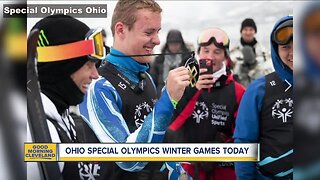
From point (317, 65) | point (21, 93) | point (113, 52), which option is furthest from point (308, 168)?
point (21, 93)

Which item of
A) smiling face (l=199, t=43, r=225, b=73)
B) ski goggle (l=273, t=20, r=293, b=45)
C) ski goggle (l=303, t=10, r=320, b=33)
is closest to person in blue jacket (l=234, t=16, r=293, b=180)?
ski goggle (l=273, t=20, r=293, b=45)

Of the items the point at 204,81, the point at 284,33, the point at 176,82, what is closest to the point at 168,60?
the point at 176,82

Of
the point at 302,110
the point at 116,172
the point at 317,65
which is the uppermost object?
the point at 317,65

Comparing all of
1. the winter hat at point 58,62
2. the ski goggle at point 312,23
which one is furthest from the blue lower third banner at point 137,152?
the ski goggle at point 312,23

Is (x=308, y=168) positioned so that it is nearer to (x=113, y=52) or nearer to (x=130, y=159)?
(x=130, y=159)

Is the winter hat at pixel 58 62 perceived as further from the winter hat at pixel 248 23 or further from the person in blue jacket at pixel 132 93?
the winter hat at pixel 248 23

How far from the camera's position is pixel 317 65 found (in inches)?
164

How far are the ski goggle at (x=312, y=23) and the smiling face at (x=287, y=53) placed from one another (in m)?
0.14

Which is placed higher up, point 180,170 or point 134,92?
point 134,92

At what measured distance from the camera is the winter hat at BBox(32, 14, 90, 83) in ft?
13.7

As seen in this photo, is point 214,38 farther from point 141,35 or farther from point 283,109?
point 283,109

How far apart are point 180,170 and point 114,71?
2.40 ft

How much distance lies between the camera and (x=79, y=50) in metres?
4.20

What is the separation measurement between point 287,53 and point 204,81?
535mm
